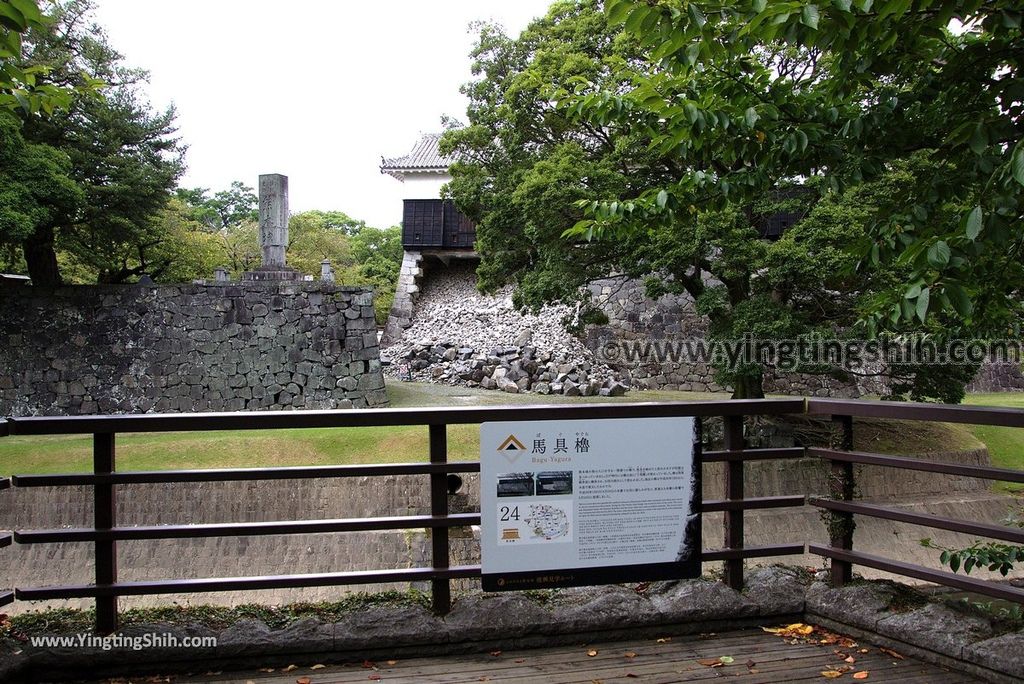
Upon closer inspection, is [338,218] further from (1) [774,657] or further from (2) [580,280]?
(1) [774,657]

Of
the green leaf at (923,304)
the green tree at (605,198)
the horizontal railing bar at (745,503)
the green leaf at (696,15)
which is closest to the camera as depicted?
the green leaf at (923,304)

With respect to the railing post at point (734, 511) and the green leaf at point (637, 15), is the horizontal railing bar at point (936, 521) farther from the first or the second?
the green leaf at point (637, 15)

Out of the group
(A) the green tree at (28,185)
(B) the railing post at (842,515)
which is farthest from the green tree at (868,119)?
(A) the green tree at (28,185)

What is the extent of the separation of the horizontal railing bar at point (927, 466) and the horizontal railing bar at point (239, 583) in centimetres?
160

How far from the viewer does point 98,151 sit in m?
13.5

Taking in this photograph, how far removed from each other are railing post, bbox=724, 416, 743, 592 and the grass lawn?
6.77 m

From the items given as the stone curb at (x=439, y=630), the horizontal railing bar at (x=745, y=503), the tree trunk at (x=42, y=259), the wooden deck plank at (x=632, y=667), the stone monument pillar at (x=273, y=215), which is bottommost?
the wooden deck plank at (x=632, y=667)

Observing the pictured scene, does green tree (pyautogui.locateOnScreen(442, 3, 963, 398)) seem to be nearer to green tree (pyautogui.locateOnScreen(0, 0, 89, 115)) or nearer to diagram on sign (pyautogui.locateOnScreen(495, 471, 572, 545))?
diagram on sign (pyautogui.locateOnScreen(495, 471, 572, 545))

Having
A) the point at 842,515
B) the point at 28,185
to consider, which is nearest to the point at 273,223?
the point at 28,185

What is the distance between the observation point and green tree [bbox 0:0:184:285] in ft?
42.5

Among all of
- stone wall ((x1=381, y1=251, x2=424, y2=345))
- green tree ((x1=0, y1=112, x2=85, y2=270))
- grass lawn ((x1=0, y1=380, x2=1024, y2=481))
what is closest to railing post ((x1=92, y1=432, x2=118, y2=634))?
grass lawn ((x1=0, y1=380, x2=1024, y2=481))

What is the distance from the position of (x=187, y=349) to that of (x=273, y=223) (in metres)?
2.73

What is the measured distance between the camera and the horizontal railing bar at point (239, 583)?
2.82 meters

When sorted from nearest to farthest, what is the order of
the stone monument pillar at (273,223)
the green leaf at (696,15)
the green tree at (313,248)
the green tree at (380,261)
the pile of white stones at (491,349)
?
the green leaf at (696,15)
the stone monument pillar at (273,223)
the pile of white stones at (491,349)
the green tree at (313,248)
the green tree at (380,261)
